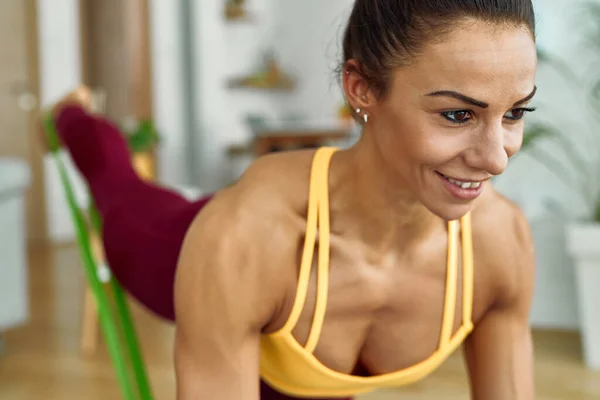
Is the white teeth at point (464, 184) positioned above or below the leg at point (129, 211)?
above

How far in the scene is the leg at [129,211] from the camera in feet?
4.72

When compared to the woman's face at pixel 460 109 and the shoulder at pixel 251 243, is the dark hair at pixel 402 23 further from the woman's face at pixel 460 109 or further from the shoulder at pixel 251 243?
the shoulder at pixel 251 243

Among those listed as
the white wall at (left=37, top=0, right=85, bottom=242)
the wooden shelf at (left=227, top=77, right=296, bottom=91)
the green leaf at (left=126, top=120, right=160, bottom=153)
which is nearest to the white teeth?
the green leaf at (left=126, top=120, right=160, bottom=153)

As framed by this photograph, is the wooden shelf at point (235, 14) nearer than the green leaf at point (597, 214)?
No

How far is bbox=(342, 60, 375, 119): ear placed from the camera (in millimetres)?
946

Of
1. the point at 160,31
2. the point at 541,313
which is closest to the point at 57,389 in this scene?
the point at 541,313

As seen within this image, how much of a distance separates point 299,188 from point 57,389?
89.3 inches

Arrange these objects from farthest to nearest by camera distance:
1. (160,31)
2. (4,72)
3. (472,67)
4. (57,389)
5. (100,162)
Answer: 1. (160,31)
2. (4,72)
3. (57,389)
4. (100,162)
5. (472,67)

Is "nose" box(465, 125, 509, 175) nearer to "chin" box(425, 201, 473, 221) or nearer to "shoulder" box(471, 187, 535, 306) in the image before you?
"chin" box(425, 201, 473, 221)

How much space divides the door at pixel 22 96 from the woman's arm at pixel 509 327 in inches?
205

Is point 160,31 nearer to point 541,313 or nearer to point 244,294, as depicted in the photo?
point 541,313

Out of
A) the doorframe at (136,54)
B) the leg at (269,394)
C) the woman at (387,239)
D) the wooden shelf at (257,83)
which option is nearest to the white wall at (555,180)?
the leg at (269,394)

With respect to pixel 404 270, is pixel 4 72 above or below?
below

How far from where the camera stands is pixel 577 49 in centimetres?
371
